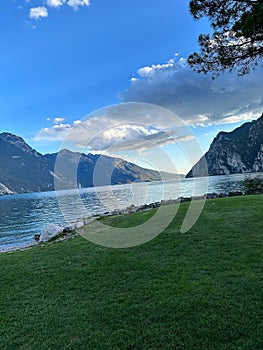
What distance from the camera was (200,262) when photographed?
8.05 m

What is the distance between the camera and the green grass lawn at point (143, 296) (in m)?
4.72

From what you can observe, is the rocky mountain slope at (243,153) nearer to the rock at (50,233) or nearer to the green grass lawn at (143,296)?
the rock at (50,233)

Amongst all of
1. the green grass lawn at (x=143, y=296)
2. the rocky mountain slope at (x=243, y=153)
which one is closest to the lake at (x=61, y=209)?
the green grass lawn at (x=143, y=296)

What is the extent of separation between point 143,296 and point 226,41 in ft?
24.0

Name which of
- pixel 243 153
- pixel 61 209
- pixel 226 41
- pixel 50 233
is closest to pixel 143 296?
pixel 226 41

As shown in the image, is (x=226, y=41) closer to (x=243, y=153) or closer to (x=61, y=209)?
(x=61, y=209)

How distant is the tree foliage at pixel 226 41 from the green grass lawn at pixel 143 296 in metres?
5.56

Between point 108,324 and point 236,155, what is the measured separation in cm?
19871

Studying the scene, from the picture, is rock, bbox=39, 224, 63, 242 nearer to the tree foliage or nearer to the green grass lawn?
the green grass lawn

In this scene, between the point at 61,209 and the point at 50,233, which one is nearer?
the point at 50,233

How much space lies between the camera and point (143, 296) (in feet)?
20.4

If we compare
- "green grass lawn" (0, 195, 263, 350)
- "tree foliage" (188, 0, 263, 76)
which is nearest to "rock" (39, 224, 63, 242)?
"green grass lawn" (0, 195, 263, 350)

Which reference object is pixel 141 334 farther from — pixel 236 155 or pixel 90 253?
pixel 236 155

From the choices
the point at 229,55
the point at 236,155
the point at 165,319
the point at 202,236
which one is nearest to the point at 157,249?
the point at 202,236
